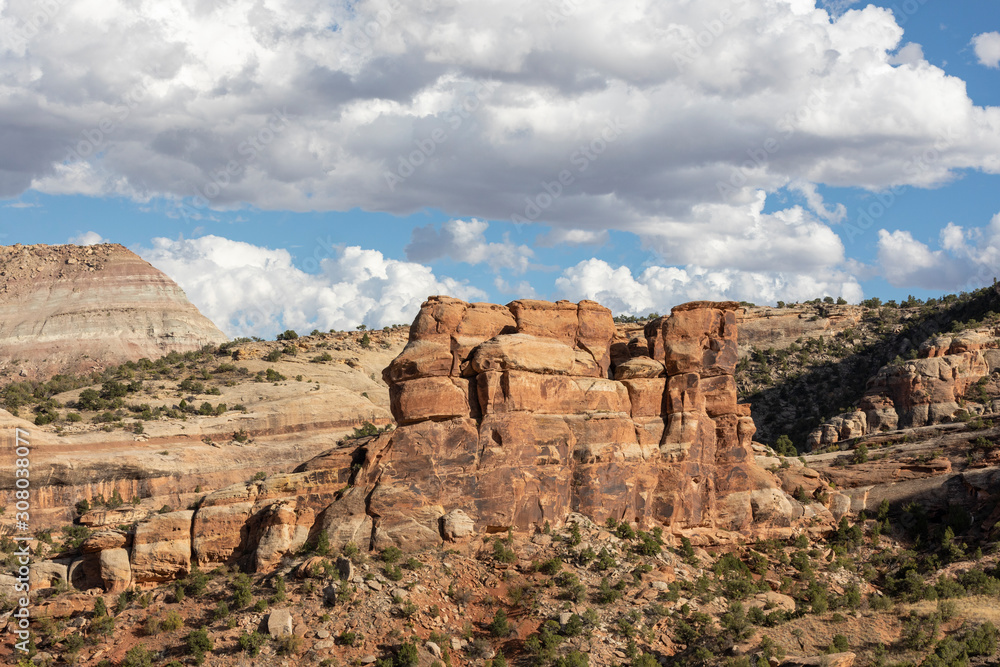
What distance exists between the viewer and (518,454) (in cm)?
5684

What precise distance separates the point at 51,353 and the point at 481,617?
110743mm

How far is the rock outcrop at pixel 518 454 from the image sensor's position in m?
54.7

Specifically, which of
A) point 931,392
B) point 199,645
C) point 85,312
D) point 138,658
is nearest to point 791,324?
point 931,392

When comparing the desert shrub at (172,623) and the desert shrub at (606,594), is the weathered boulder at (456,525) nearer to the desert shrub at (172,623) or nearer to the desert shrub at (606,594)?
the desert shrub at (606,594)

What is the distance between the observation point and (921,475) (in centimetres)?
7319

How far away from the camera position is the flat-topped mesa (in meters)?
55.8

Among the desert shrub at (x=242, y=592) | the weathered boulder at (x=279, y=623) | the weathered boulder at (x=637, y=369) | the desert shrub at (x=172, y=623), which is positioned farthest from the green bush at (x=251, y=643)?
the weathered boulder at (x=637, y=369)

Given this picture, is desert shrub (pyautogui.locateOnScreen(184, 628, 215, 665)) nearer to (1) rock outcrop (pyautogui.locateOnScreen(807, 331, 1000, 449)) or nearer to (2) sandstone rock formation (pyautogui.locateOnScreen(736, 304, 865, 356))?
(1) rock outcrop (pyautogui.locateOnScreen(807, 331, 1000, 449))

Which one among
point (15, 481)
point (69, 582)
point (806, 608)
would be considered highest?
point (15, 481)

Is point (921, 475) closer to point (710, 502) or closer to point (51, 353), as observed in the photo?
point (710, 502)

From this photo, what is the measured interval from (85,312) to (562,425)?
109360mm

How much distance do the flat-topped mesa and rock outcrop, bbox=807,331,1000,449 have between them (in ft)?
124

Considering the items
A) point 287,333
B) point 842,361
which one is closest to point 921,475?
point 842,361

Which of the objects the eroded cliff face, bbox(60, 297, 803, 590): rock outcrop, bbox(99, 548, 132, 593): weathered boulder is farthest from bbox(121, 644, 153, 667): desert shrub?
the eroded cliff face
